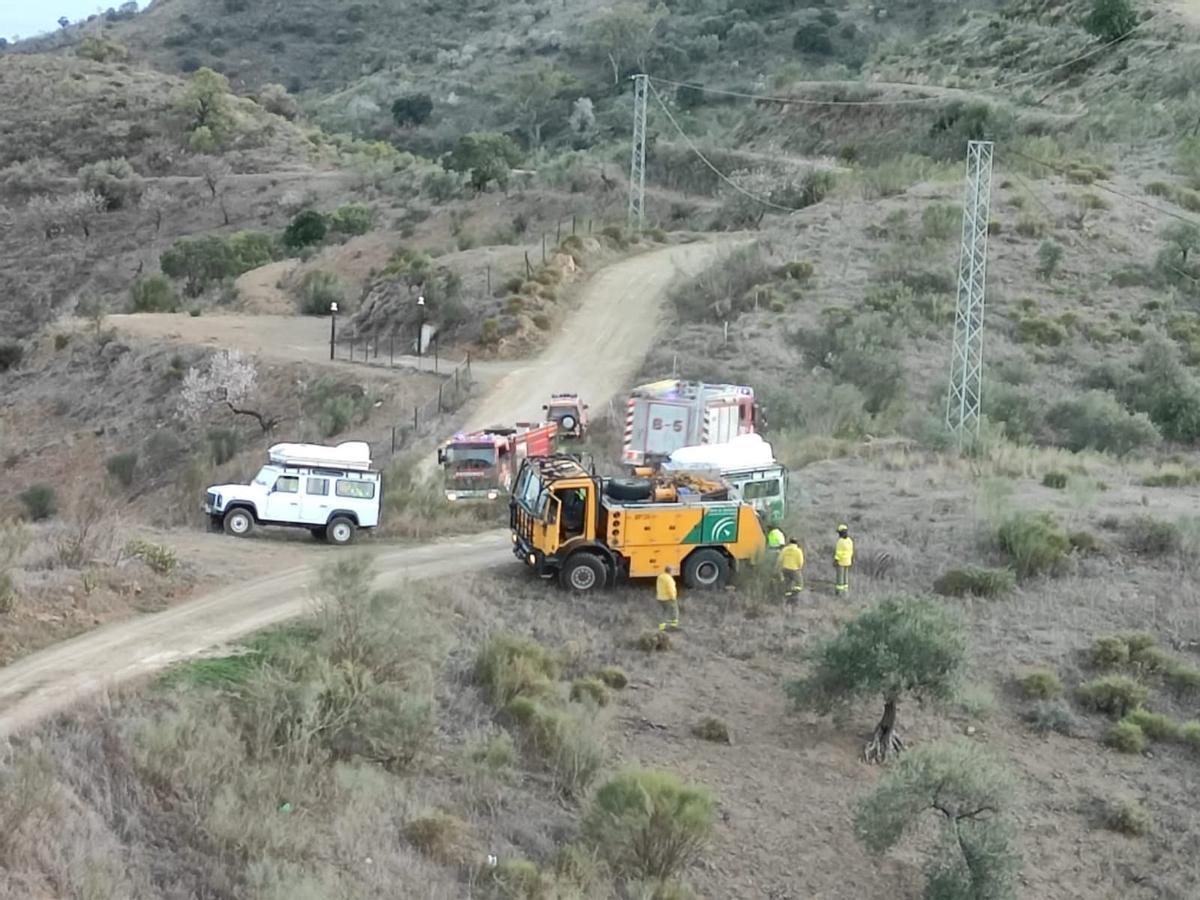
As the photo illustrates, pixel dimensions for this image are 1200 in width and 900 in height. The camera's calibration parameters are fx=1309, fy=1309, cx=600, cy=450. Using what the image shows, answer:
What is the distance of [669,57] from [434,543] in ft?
335

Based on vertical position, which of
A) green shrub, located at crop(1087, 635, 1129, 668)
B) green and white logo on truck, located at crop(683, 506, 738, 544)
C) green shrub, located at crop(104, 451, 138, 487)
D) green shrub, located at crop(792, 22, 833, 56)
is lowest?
green shrub, located at crop(1087, 635, 1129, 668)

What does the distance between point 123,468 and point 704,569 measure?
79.4 ft

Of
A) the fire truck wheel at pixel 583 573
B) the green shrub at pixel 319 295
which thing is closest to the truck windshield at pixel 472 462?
the fire truck wheel at pixel 583 573

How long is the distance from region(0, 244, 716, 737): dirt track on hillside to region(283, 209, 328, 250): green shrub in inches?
868

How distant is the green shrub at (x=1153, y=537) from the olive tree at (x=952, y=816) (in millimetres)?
11069

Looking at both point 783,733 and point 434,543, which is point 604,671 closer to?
point 783,733

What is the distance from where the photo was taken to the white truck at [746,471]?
24.6 metres

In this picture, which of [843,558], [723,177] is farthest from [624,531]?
[723,177]

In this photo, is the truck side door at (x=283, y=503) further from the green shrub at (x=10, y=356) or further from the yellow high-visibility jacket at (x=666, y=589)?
the green shrub at (x=10, y=356)

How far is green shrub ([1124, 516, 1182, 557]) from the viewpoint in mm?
24828

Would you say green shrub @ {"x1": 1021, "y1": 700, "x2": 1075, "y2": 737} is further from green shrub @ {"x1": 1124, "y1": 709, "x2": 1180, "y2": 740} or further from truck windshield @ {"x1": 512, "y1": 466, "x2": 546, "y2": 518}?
truck windshield @ {"x1": 512, "y1": 466, "x2": 546, "y2": 518}

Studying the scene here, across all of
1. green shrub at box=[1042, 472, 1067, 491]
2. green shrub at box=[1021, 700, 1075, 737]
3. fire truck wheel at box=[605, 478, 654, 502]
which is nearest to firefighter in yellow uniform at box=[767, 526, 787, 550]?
fire truck wheel at box=[605, 478, 654, 502]

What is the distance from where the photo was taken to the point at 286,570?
22.2m

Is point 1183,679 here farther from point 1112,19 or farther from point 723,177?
point 1112,19
